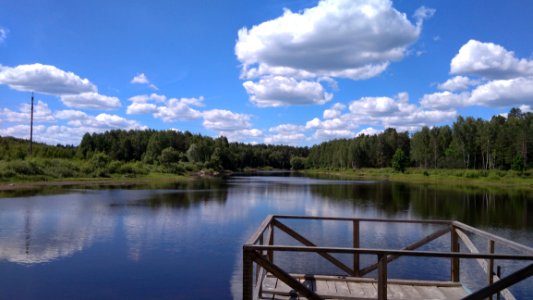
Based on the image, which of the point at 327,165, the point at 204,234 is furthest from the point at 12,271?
the point at 327,165

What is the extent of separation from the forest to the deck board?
56057mm

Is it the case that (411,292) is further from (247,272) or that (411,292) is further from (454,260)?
(247,272)

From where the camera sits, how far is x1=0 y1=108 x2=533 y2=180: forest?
73438mm

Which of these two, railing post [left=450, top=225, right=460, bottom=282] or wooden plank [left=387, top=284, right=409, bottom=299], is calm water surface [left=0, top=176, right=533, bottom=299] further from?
wooden plank [left=387, top=284, right=409, bottom=299]

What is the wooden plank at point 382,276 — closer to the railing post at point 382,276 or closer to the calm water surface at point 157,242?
the railing post at point 382,276

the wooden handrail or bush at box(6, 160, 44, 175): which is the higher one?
bush at box(6, 160, 44, 175)

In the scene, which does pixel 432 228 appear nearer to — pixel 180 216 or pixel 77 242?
pixel 180 216

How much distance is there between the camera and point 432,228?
82.9 ft

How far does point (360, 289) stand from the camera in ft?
28.6

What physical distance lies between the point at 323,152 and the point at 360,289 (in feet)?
621

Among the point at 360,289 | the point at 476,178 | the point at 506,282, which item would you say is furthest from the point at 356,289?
the point at 476,178

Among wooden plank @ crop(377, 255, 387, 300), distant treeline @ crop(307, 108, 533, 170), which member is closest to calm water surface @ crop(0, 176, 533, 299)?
wooden plank @ crop(377, 255, 387, 300)

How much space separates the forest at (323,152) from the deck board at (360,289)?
5606 cm

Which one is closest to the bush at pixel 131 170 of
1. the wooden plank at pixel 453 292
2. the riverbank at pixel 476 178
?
the riverbank at pixel 476 178
